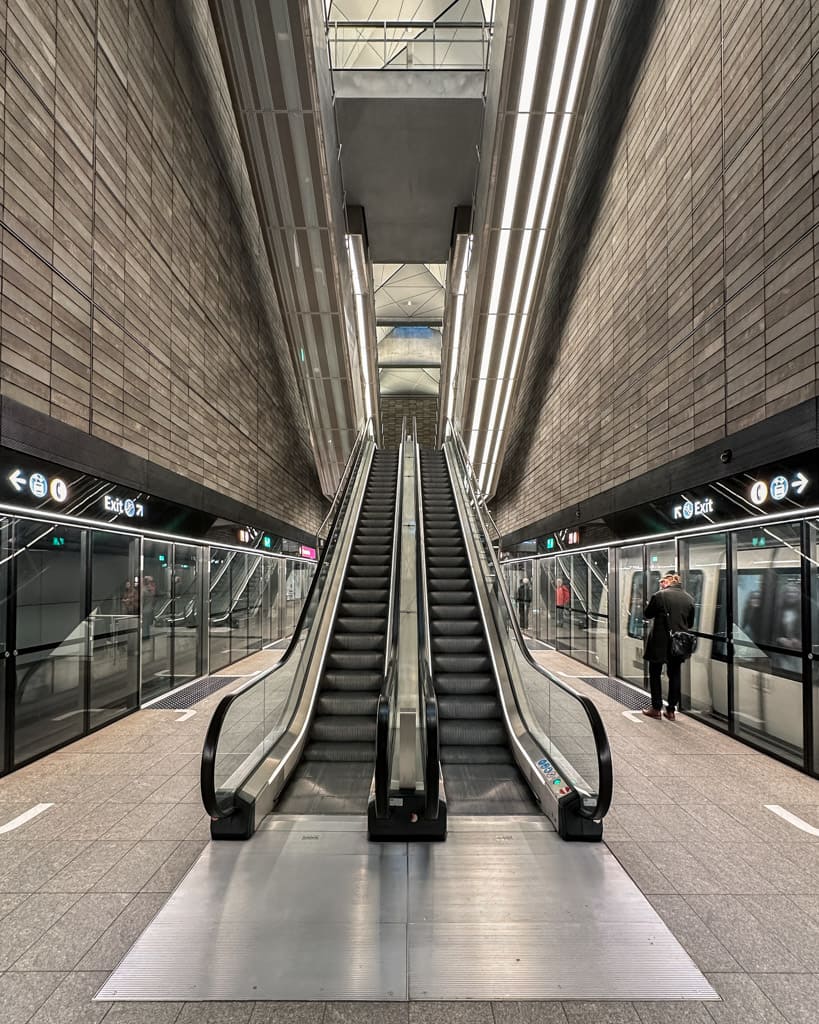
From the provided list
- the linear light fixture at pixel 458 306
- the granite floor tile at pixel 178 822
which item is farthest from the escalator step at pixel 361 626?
the linear light fixture at pixel 458 306

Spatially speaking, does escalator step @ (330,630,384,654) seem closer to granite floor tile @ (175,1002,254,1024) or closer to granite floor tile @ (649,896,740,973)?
granite floor tile @ (649,896,740,973)

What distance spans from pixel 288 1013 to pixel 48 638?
4.04 meters

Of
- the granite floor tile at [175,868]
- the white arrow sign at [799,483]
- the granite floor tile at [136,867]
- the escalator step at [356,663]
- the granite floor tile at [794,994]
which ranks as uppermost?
the white arrow sign at [799,483]

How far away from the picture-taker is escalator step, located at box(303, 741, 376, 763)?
4559 millimetres

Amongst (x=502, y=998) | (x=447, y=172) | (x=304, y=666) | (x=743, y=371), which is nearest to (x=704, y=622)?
(x=743, y=371)

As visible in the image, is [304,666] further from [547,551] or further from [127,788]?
[547,551]

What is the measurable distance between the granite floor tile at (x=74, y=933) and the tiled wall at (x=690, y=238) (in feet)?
16.7

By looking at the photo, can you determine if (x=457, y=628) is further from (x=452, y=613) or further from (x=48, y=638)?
(x=48, y=638)

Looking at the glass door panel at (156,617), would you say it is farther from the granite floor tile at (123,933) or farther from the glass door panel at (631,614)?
the glass door panel at (631,614)

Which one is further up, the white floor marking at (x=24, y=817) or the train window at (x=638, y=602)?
the train window at (x=638, y=602)

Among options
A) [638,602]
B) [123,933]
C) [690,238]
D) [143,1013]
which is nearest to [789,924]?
[143,1013]

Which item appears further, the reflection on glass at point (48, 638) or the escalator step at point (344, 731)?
the escalator step at point (344, 731)

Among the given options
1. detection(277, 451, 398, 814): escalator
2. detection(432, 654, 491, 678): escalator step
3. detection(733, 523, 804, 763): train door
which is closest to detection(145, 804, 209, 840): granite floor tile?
detection(277, 451, 398, 814): escalator

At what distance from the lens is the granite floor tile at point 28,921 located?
94.4 inches
